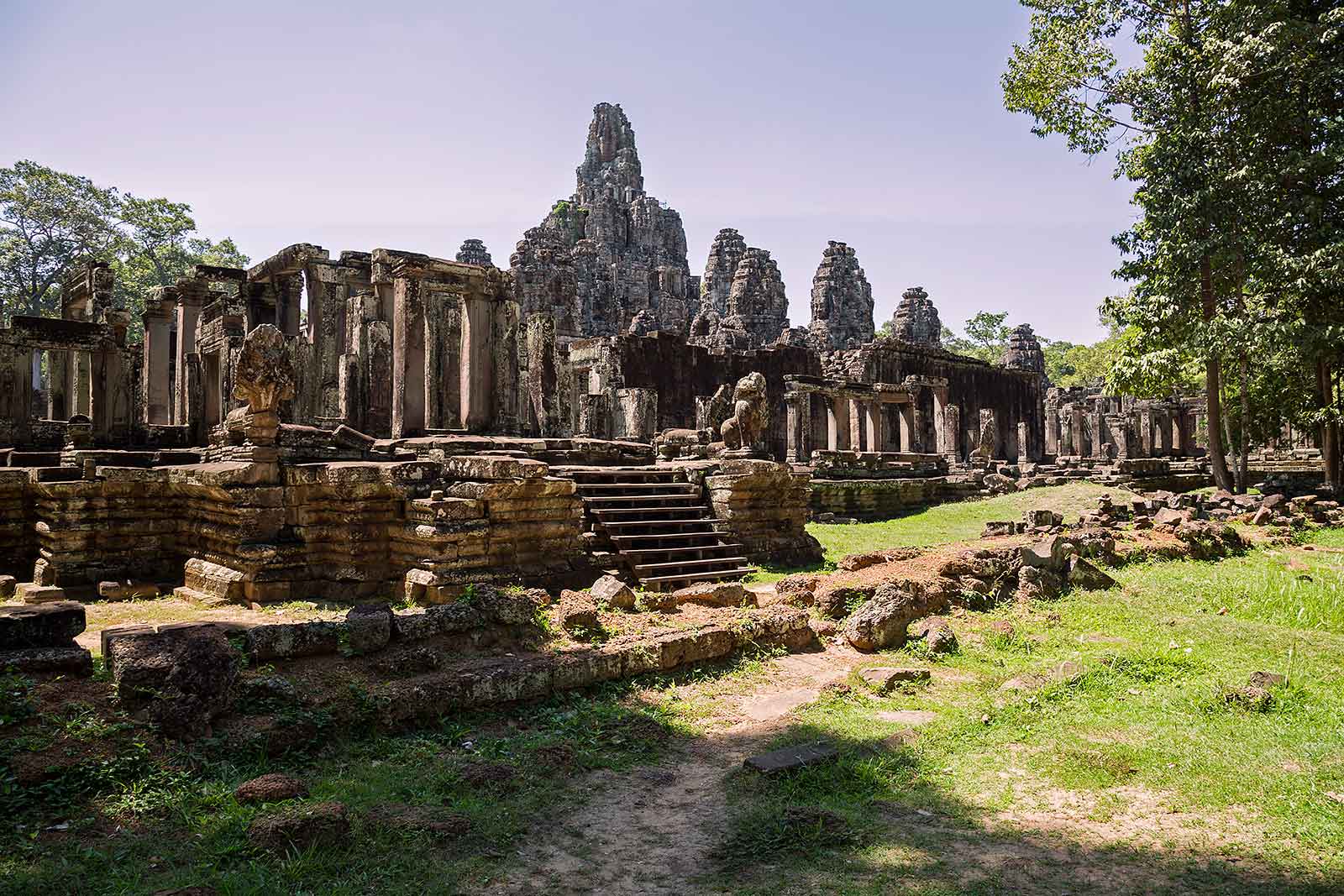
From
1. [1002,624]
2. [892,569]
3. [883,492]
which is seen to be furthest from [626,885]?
[883,492]

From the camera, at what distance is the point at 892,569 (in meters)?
9.34

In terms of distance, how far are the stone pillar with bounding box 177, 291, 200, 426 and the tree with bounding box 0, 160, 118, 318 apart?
82.0 ft

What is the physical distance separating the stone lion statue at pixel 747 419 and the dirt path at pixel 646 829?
822 centimetres

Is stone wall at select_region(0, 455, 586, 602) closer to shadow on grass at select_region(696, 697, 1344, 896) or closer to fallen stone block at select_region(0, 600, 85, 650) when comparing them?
fallen stone block at select_region(0, 600, 85, 650)

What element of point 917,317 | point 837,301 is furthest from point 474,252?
point 917,317

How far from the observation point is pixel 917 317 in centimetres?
5228

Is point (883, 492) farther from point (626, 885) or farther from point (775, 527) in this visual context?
point (626, 885)

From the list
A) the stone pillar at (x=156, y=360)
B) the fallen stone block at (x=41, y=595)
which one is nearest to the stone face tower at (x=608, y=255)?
the stone pillar at (x=156, y=360)

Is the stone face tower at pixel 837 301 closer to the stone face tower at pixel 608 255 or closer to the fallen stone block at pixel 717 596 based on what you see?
the stone face tower at pixel 608 255

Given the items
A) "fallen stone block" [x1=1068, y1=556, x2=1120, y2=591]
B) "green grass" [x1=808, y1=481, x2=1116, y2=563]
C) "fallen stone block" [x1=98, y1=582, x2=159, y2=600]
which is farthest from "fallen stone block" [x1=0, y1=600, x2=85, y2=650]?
"green grass" [x1=808, y1=481, x2=1116, y2=563]

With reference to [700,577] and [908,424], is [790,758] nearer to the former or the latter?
[700,577]

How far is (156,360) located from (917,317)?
42.8 metres

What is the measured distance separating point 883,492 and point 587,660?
56.0 ft

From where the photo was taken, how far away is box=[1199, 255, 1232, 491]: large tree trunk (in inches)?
759
